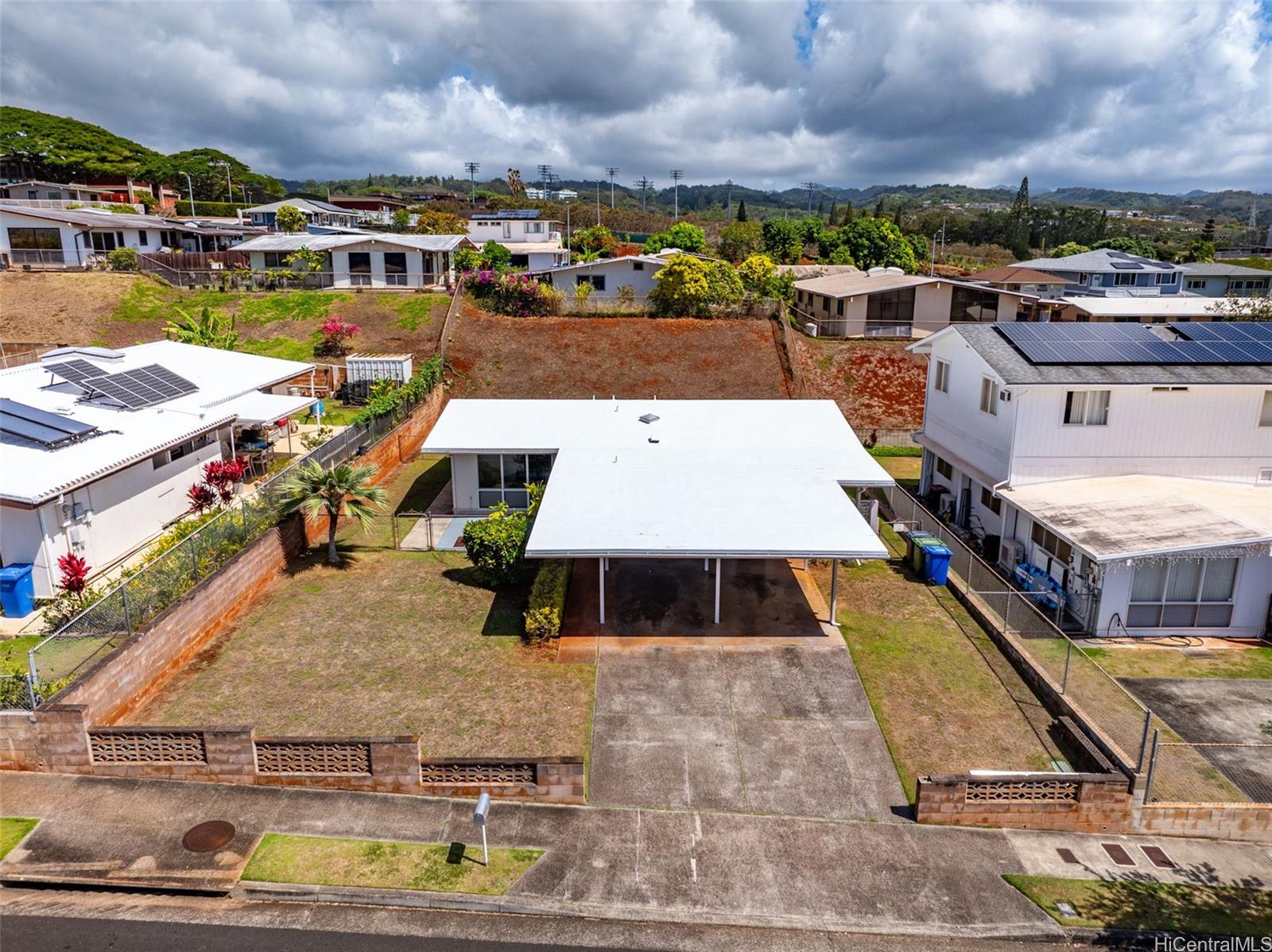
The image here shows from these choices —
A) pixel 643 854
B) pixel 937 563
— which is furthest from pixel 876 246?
pixel 643 854

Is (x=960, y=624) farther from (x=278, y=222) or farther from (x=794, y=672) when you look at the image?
(x=278, y=222)

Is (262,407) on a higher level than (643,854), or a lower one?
higher

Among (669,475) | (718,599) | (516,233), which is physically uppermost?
(516,233)

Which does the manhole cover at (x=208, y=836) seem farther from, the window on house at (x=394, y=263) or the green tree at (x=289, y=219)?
the green tree at (x=289, y=219)

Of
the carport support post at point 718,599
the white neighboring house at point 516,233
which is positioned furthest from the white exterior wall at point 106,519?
the white neighboring house at point 516,233

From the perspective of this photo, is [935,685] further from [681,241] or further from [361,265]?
[681,241]

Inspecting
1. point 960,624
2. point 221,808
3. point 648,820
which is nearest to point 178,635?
point 221,808

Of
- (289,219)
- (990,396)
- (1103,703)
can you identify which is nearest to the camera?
(1103,703)
